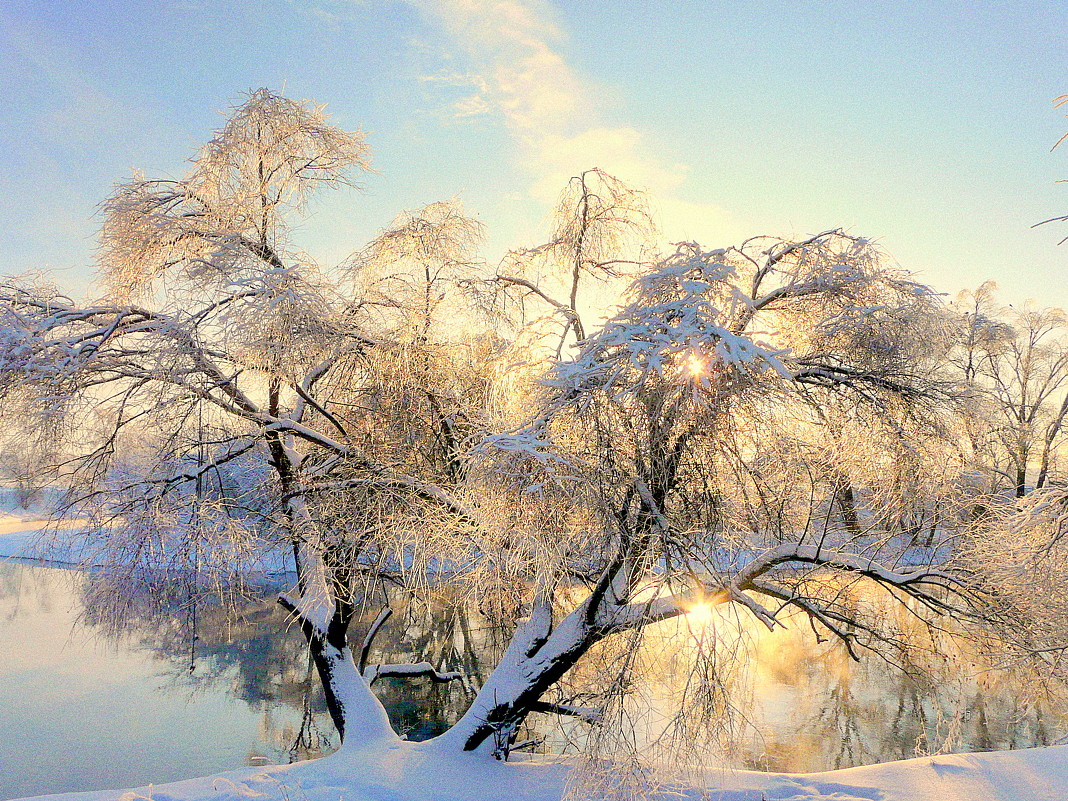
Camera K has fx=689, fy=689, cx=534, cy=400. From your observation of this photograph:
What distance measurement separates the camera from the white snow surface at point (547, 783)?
182 inches

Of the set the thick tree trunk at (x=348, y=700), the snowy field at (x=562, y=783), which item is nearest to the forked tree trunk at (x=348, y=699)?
the thick tree trunk at (x=348, y=700)

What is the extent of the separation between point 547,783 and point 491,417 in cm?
288

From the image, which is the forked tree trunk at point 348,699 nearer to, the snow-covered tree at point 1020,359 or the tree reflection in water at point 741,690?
the tree reflection in water at point 741,690

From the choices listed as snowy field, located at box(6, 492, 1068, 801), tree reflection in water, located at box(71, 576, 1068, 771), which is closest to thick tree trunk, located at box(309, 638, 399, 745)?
snowy field, located at box(6, 492, 1068, 801)

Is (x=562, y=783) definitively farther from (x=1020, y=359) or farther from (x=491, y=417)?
(x=1020, y=359)

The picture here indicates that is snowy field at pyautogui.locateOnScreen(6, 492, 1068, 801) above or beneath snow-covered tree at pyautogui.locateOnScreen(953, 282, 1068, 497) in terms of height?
beneath

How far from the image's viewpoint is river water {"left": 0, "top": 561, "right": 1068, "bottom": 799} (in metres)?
7.45

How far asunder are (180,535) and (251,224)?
10.0ft

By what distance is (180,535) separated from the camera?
5.71 m

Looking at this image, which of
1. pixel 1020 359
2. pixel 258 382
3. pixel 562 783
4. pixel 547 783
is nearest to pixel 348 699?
pixel 547 783

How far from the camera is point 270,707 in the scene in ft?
30.1

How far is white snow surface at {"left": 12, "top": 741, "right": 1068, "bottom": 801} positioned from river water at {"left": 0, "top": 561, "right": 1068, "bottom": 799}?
570mm

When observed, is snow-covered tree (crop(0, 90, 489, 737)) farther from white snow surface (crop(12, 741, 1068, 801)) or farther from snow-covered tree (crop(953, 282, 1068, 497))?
snow-covered tree (crop(953, 282, 1068, 497))

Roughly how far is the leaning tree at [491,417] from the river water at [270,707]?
109cm
